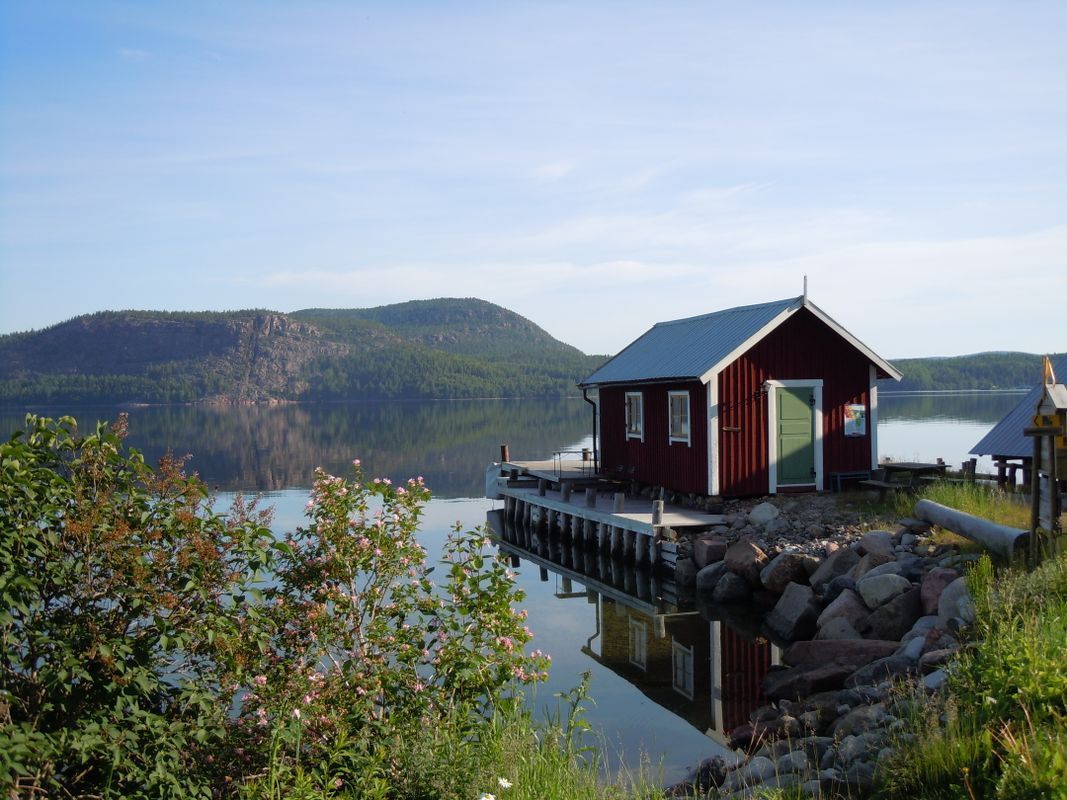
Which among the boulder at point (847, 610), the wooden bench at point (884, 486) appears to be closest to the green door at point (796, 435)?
the wooden bench at point (884, 486)

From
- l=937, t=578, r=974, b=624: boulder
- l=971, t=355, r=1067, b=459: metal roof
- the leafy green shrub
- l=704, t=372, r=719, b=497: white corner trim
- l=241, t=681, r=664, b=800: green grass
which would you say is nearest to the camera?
the leafy green shrub

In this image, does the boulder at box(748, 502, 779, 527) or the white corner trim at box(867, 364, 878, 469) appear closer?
the boulder at box(748, 502, 779, 527)

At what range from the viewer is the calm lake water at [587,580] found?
11812mm

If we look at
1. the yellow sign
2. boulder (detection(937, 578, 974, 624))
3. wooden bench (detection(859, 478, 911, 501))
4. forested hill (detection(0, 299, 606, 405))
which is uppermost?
forested hill (detection(0, 299, 606, 405))

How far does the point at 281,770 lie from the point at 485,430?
66463 millimetres

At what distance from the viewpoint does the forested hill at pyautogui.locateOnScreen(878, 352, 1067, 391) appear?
12469 cm

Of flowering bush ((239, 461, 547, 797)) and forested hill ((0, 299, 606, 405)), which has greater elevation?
forested hill ((0, 299, 606, 405))

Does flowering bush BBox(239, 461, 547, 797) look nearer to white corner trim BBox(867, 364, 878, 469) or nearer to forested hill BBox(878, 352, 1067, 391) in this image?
white corner trim BBox(867, 364, 878, 469)

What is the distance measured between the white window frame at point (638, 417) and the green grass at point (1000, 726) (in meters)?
15.9

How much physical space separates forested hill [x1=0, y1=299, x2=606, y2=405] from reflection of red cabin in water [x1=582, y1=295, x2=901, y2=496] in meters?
116

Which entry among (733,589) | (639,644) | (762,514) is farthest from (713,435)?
(639,644)

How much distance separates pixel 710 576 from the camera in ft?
57.8

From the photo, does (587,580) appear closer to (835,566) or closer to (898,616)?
(835,566)

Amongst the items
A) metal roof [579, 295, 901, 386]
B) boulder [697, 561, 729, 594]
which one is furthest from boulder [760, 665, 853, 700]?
metal roof [579, 295, 901, 386]
